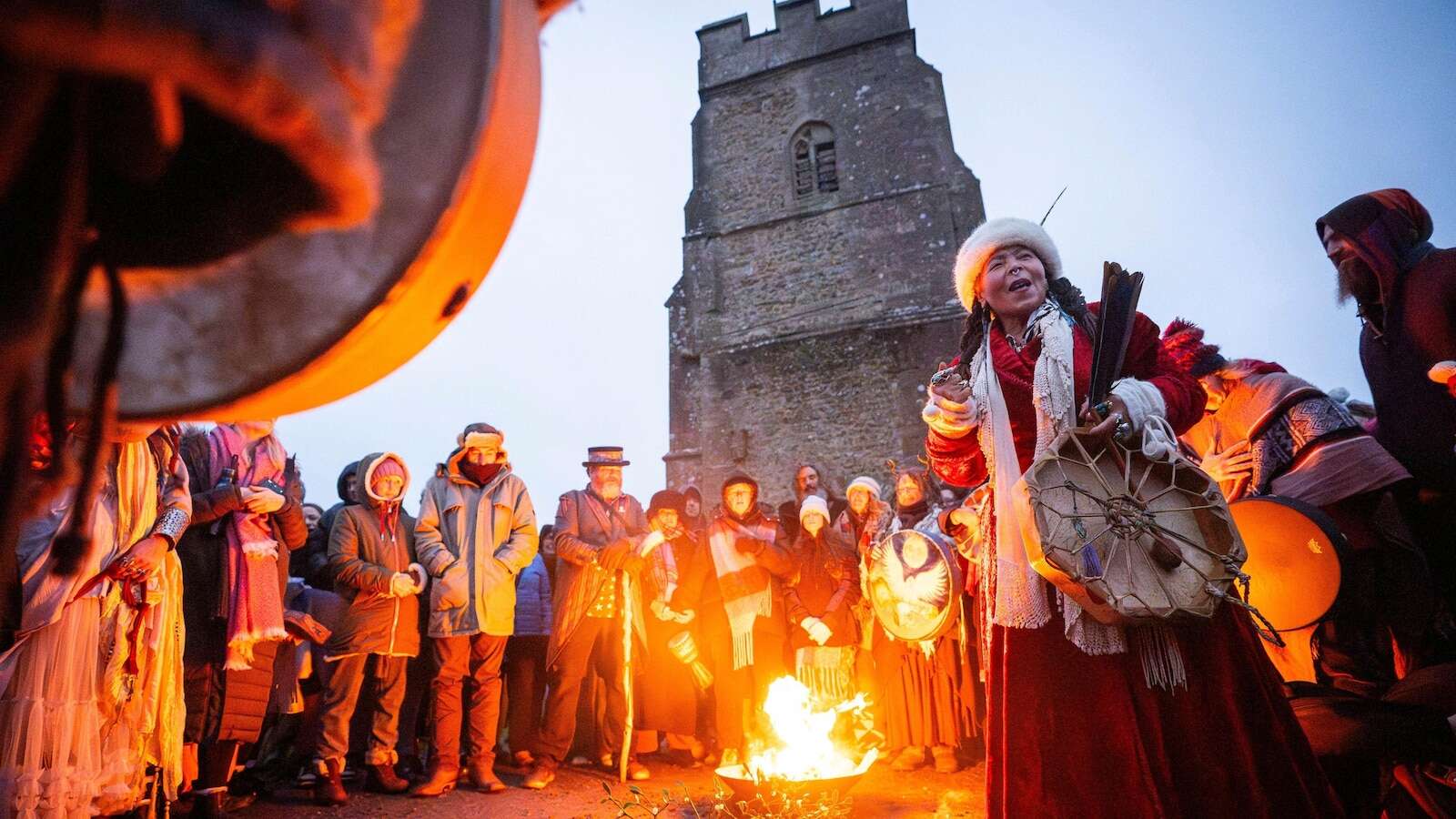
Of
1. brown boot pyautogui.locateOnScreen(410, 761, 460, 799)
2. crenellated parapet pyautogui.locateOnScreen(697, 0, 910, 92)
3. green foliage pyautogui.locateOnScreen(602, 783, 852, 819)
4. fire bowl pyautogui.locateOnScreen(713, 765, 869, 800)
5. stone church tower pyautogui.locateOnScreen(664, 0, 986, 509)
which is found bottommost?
brown boot pyautogui.locateOnScreen(410, 761, 460, 799)

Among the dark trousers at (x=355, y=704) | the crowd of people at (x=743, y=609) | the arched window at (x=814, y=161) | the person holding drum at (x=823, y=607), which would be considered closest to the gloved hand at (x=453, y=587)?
the crowd of people at (x=743, y=609)

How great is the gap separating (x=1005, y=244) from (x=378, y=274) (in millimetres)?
2653

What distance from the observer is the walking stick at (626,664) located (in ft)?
17.7

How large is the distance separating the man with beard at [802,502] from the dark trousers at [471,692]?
2.98 meters

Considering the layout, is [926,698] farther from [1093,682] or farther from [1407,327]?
[1093,682]

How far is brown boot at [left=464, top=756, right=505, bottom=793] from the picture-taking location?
16.7 feet

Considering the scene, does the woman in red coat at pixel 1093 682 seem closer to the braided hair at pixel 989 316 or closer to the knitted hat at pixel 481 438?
the braided hair at pixel 989 316

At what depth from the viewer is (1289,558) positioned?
290 cm

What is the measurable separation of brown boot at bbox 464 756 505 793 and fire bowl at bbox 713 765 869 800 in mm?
1935

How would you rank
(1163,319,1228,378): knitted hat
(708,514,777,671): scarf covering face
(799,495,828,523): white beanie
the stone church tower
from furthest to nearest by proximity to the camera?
1. the stone church tower
2. (799,495,828,523): white beanie
3. (708,514,777,671): scarf covering face
4. (1163,319,1228,378): knitted hat

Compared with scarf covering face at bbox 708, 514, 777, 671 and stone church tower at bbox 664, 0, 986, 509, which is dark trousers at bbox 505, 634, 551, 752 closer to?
scarf covering face at bbox 708, 514, 777, 671

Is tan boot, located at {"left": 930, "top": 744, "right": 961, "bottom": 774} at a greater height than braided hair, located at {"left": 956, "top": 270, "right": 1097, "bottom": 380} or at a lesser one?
lesser

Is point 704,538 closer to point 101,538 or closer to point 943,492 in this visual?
point 943,492

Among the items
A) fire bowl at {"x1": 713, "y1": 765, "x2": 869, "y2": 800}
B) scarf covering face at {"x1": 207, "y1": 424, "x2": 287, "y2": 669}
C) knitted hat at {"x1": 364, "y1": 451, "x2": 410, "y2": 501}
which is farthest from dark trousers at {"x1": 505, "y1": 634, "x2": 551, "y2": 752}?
fire bowl at {"x1": 713, "y1": 765, "x2": 869, "y2": 800}
